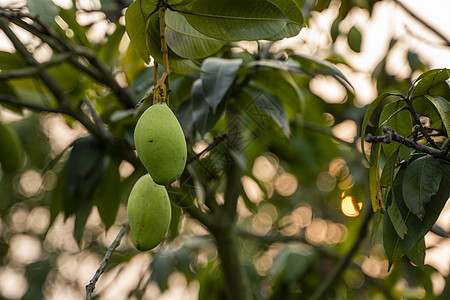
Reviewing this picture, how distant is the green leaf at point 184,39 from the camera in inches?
19.2

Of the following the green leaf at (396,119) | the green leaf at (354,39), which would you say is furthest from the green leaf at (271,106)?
the green leaf at (354,39)

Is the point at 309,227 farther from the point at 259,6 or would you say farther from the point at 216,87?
the point at 259,6

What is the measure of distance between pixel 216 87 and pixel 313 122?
49cm

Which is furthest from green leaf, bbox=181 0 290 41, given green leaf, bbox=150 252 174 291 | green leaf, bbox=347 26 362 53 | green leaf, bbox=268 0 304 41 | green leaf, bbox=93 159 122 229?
green leaf, bbox=150 252 174 291

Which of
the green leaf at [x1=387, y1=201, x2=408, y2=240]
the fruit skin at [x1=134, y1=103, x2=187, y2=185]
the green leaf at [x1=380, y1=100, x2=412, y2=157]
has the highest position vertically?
the fruit skin at [x1=134, y1=103, x2=187, y2=185]

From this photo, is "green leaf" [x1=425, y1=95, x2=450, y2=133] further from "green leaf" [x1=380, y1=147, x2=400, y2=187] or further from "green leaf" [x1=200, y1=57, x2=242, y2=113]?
"green leaf" [x1=200, y1=57, x2=242, y2=113]

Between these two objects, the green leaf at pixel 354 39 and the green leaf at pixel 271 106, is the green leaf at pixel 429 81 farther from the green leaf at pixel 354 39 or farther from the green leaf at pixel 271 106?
the green leaf at pixel 354 39

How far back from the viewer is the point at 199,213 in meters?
0.94

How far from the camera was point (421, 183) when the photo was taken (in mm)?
477

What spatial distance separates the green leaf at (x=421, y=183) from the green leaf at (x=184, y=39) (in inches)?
8.7

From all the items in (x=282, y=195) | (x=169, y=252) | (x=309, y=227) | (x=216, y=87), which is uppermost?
(x=216, y=87)

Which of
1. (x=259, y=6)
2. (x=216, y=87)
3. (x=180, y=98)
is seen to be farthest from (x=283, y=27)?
(x=180, y=98)

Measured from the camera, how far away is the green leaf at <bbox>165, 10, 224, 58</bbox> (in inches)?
19.2

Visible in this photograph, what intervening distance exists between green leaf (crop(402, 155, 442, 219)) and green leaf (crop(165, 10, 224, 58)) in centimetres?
22
